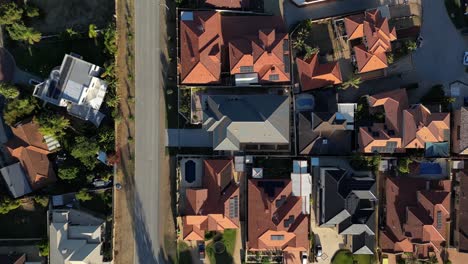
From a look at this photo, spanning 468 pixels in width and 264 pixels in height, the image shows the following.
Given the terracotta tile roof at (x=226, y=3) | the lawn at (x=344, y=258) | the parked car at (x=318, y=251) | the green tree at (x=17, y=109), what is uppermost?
the terracotta tile roof at (x=226, y=3)

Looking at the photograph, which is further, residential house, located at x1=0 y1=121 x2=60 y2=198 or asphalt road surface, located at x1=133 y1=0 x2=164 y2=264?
asphalt road surface, located at x1=133 y1=0 x2=164 y2=264

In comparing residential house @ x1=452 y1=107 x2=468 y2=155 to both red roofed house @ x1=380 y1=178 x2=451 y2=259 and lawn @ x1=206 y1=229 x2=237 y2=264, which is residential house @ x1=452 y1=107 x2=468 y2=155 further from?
lawn @ x1=206 y1=229 x2=237 y2=264

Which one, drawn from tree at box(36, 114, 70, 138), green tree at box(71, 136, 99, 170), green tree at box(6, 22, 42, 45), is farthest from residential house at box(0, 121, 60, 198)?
green tree at box(6, 22, 42, 45)

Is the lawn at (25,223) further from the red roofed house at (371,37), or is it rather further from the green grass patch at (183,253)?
the red roofed house at (371,37)

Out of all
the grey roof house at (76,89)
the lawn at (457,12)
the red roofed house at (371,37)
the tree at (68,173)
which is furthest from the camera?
the lawn at (457,12)

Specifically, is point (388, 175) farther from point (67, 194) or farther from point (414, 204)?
point (67, 194)

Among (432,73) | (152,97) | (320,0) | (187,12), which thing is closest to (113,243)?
(152,97)

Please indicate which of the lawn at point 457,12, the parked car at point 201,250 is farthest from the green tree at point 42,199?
the lawn at point 457,12
